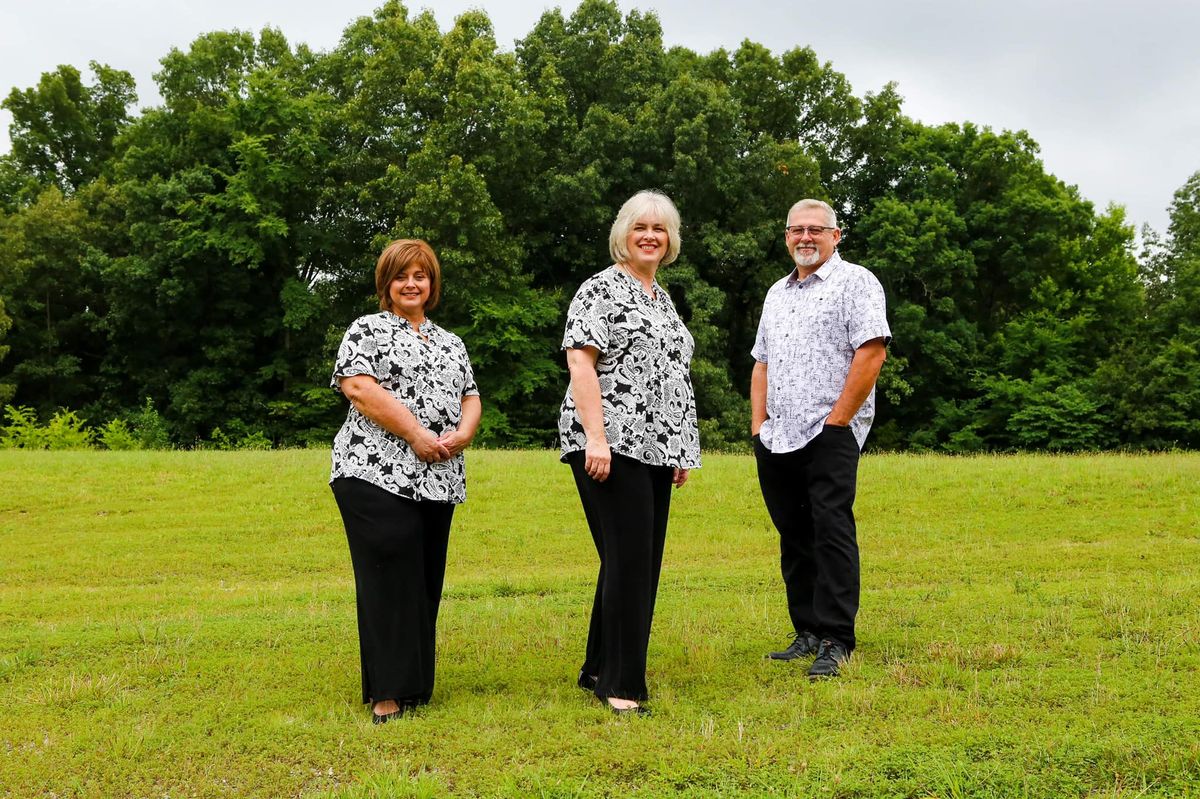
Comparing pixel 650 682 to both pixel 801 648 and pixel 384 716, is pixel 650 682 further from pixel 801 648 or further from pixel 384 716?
pixel 384 716

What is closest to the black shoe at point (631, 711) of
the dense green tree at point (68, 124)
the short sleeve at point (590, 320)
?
the short sleeve at point (590, 320)

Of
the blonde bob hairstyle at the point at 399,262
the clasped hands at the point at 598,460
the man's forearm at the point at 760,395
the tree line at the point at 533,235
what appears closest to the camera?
the clasped hands at the point at 598,460

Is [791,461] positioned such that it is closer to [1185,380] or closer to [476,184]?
[476,184]

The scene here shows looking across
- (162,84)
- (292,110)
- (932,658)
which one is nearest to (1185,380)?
(292,110)

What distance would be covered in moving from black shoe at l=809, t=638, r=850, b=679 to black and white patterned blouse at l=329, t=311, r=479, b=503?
2000 millimetres

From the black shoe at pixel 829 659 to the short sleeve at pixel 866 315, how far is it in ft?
5.18

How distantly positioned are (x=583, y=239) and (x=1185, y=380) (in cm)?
2193

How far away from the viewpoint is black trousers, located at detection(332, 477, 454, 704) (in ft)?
15.1

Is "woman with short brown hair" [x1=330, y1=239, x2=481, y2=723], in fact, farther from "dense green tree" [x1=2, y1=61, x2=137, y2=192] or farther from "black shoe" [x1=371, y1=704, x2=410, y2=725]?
"dense green tree" [x1=2, y1=61, x2=137, y2=192]

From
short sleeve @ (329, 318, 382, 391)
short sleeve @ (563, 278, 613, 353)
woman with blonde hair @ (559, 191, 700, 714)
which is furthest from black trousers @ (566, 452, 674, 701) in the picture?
short sleeve @ (329, 318, 382, 391)

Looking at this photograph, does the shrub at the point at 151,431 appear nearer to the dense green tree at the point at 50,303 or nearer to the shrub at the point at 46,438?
the shrub at the point at 46,438

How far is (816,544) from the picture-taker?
17.2 feet

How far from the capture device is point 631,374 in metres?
4.61

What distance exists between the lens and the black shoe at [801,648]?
5.41 metres
